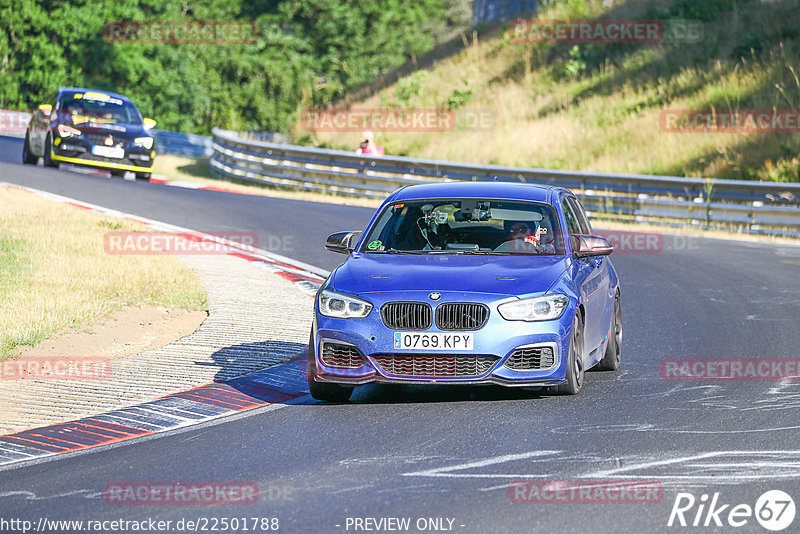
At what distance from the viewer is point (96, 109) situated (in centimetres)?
2792

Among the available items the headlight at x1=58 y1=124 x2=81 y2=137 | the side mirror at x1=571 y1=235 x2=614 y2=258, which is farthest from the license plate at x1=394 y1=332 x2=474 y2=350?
the headlight at x1=58 y1=124 x2=81 y2=137

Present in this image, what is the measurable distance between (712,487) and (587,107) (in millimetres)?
28843

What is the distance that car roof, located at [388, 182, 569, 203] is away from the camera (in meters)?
9.84

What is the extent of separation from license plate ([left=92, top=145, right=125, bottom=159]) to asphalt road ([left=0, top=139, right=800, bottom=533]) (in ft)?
59.9

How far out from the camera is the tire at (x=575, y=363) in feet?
28.3

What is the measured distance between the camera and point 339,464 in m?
6.95

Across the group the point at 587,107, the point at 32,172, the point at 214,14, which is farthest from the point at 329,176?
the point at 214,14

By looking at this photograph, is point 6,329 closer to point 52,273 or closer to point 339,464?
point 52,273

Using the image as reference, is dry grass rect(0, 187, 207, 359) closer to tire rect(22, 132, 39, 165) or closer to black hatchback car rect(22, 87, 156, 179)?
black hatchback car rect(22, 87, 156, 179)

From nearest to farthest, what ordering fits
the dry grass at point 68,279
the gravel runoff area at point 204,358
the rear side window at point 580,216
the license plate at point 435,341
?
the license plate at point 435,341
the gravel runoff area at point 204,358
the rear side window at point 580,216
the dry grass at point 68,279

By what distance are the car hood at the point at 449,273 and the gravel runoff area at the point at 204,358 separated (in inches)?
63.1

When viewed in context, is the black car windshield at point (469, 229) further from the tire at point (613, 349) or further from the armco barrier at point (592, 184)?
the armco barrier at point (592, 184)

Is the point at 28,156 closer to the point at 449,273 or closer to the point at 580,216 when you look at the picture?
the point at 580,216

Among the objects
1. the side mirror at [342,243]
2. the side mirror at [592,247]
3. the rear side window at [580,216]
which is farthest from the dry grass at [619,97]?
the side mirror at [342,243]
